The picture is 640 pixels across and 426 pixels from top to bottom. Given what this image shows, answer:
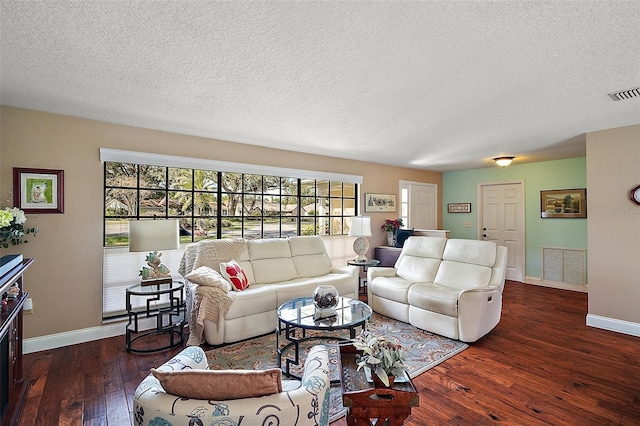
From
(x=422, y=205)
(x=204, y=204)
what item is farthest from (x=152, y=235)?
(x=422, y=205)

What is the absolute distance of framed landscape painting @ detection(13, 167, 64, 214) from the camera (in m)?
2.93

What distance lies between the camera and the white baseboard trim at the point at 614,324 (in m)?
3.44

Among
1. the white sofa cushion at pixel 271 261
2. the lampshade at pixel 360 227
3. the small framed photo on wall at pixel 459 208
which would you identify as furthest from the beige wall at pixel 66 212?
the small framed photo on wall at pixel 459 208

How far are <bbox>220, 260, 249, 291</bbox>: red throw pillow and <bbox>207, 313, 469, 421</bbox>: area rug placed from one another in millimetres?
583

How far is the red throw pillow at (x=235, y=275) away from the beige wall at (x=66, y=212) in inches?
52.0

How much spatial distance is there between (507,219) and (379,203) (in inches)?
107

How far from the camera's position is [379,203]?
6008 millimetres

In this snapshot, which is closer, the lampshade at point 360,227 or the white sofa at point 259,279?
the white sofa at point 259,279

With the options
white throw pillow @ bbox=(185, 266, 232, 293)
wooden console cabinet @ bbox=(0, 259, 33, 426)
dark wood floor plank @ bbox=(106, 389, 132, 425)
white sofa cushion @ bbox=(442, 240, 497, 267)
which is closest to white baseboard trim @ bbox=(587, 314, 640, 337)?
white sofa cushion @ bbox=(442, 240, 497, 267)

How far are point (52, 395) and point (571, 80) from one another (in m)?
4.53

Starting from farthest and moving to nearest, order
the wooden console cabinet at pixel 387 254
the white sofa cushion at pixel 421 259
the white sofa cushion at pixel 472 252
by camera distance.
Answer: the wooden console cabinet at pixel 387 254 < the white sofa cushion at pixel 421 259 < the white sofa cushion at pixel 472 252

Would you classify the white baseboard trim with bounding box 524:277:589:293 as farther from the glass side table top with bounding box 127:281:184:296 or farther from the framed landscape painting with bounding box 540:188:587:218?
the glass side table top with bounding box 127:281:184:296

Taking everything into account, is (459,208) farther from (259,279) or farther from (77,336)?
(77,336)

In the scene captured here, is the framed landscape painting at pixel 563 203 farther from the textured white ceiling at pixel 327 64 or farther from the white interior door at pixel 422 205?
the textured white ceiling at pixel 327 64
